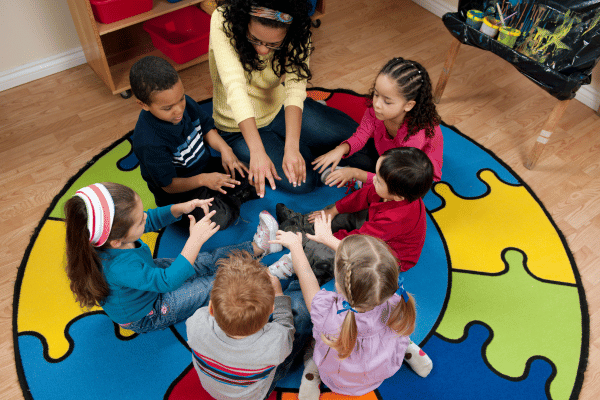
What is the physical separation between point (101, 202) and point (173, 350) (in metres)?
0.59

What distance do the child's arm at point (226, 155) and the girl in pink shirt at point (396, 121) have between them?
0.91ft

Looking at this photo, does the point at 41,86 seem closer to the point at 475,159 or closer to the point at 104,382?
the point at 104,382

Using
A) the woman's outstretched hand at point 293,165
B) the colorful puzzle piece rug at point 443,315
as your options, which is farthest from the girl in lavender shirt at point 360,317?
the woman's outstretched hand at point 293,165

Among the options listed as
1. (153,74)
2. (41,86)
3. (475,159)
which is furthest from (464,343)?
(41,86)

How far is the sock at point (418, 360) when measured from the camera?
53.3 inches

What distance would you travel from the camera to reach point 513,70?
241 cm

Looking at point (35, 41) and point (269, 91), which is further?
point (35, 41)

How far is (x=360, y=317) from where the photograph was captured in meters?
1.07

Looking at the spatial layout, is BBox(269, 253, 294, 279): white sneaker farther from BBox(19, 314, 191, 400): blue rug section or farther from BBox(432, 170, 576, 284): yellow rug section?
BBox(432, 170, 576, 284): yellow rug section

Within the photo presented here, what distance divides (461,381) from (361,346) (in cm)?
47

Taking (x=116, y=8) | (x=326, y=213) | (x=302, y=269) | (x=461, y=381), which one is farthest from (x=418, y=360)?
(x=116, y=8)

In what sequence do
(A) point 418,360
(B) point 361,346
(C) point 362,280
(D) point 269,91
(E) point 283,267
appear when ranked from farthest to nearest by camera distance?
(D) point 269,91
(E) point 283,267
(A) point 418,360
(B) point 361,346
(C) point 362,280

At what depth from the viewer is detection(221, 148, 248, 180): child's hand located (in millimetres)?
1618

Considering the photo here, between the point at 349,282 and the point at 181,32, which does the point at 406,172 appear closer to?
the point at 349,282
